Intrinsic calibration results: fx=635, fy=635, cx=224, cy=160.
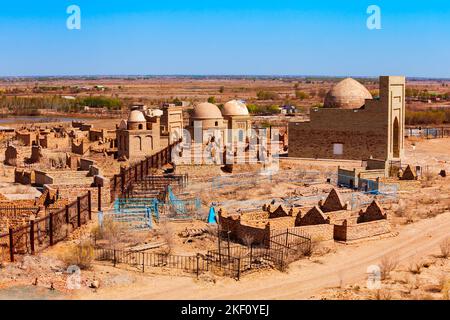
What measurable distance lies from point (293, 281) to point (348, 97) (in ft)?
71.1

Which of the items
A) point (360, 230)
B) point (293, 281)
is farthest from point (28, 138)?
point (293, 281)

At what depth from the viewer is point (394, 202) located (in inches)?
842

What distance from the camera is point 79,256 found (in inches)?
519

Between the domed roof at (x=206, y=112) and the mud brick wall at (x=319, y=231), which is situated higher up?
the domed roof at (x=206, y=112)

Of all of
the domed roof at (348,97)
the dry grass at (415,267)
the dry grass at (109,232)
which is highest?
the domed roof at (348,97)

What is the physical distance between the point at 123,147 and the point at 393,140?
565 inches

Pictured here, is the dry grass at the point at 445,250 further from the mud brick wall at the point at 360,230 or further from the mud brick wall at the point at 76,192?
the mud brick wall at the point at 76,192

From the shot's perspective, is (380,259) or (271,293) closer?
(271,293)

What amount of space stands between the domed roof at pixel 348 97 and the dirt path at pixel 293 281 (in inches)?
689

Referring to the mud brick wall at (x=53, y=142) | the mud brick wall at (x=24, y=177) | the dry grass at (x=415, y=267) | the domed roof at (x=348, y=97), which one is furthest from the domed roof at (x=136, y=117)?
the dry grass at (x=415, y=267)

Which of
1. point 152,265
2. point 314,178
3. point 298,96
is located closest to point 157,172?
point 314,178

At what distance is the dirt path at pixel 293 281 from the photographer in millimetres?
11996

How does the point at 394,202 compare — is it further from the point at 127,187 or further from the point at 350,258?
Answer: the point at 127,187
